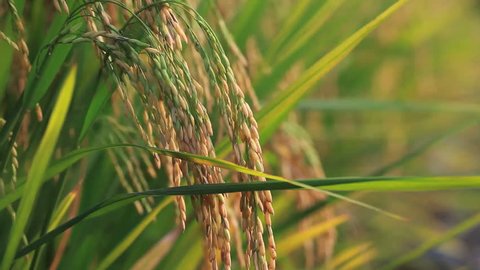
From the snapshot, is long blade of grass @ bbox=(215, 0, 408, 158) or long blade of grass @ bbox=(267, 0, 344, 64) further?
long blade of grass @ bbox=(267, 0, 344, 64)

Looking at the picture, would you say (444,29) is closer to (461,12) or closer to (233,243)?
(461,12)

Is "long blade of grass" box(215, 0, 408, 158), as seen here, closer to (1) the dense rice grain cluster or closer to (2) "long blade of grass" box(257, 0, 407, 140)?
(2) "long blade of grass" box(257, 0, 407, 140)

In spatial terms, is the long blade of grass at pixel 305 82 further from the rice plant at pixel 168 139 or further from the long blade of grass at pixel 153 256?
the long blade of grass at pixel 153 256

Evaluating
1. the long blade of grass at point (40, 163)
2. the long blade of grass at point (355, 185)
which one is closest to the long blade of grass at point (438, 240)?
the long blade of grass at point (355, 185)

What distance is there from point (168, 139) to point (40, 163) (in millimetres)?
204

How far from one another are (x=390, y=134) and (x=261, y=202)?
246 centimetres

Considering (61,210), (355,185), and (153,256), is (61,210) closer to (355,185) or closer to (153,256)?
(153,256)

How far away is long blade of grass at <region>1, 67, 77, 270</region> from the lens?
124 centimetres

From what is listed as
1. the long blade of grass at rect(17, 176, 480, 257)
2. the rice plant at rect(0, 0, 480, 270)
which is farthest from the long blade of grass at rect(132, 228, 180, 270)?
the long blade of grass at rect(17, 176, 480, 257)

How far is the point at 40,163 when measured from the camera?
1247 millimetres

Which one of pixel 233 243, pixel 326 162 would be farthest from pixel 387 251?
pixel 233 243

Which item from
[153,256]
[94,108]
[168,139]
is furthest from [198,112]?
[153,256]

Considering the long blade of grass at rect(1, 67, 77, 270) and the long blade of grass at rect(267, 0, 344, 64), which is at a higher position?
the long blade of grass at rect(267, 0, 344, 64)

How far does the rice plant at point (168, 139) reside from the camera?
1126mm
